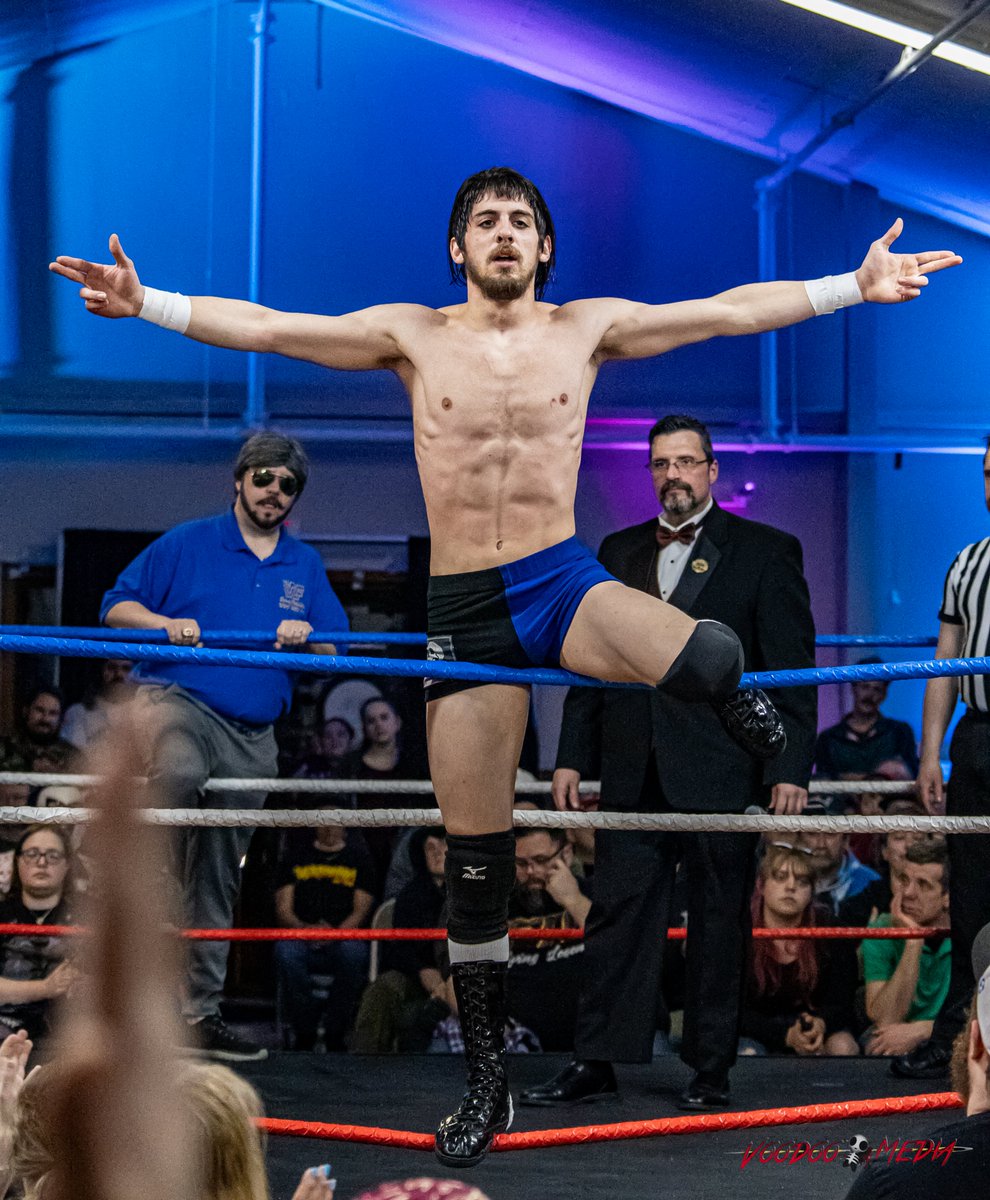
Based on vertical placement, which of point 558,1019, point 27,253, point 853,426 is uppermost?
point 27,253

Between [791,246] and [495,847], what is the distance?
4732mm

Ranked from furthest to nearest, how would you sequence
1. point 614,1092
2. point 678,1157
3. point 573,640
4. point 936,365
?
point 936,365 → point 614,1092 → point 678,1157 → point 573,640

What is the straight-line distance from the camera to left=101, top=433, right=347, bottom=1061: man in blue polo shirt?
3.14m

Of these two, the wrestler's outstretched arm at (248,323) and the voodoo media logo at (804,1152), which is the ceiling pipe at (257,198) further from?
the voodoo media logo at (804,1152)

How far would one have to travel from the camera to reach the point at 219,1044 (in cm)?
321

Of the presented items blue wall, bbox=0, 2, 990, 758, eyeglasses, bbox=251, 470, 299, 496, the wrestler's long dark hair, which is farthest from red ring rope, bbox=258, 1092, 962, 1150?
blue wall, bbox=0, 2, 990, 758

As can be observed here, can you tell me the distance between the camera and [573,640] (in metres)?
2.22

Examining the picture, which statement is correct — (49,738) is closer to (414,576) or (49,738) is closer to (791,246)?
(414,576)

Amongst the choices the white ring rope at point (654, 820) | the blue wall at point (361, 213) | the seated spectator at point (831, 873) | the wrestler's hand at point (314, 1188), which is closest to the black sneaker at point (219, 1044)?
the white ring rope at point (654, 820)

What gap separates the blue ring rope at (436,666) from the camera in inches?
85.2

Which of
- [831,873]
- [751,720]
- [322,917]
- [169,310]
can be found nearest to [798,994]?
[831,873]

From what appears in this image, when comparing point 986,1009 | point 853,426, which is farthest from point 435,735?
point 853,426

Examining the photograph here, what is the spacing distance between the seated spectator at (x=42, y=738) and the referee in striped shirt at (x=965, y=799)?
3022 millimetres

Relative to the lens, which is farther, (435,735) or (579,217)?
(579,217)
